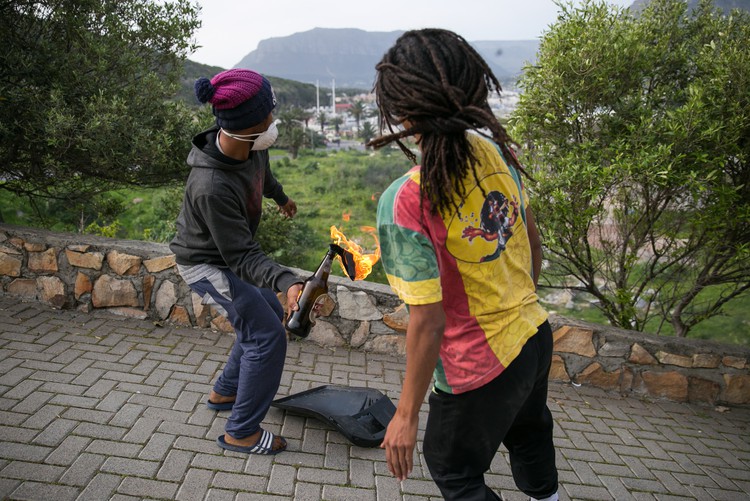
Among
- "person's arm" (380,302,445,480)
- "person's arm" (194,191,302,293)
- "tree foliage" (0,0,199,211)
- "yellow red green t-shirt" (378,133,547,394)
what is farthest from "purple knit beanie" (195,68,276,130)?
"tree foliage" (0,0,199,211)

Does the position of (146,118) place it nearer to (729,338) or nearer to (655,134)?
(655,134)

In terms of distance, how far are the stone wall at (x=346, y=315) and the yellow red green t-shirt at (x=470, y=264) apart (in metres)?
2.90

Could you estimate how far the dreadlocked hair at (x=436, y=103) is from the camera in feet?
5.78

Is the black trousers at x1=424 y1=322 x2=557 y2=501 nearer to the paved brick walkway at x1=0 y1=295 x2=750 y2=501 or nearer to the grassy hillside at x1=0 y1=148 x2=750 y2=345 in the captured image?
the grassy hillside at x1=0 y1=148 x2=750 y2=345

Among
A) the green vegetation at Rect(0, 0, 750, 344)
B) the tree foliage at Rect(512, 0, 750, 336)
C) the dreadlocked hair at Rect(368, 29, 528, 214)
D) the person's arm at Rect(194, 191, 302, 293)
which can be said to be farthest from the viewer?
the green vegetation at Rect(0, 0, 750, 344)

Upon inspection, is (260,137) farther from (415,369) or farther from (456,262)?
(415,369)

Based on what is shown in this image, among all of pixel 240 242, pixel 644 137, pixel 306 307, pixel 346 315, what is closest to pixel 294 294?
pixel 306 307

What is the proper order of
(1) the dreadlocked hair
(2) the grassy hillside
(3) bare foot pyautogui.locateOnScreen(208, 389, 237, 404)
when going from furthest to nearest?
(2) the grassy hillside < (3) bare foot pyautogui.locateOnScreen(208, 389, 237, 404) < (1) the dreadlocked hair

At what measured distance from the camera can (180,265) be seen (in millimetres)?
3291

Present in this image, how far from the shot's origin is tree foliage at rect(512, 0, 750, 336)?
4.35 metres

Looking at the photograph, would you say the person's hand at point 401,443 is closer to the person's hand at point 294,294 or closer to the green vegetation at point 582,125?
the person's hand at point 294,294

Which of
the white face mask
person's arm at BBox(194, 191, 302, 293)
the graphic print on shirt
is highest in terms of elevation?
the white face mask

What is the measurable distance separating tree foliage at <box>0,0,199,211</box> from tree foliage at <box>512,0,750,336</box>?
340 centimetres

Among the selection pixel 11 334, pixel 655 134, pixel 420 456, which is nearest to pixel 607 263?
pixel 655 134
